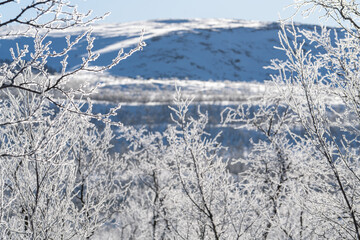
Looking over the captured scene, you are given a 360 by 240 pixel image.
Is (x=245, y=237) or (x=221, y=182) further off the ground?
(x=221, y=182)

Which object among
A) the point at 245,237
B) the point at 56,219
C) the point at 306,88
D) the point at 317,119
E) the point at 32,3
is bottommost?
the point at 245,237

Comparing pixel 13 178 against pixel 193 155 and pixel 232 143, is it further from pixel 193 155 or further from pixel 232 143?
pixel 232 143

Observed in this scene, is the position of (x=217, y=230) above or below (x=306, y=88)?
below

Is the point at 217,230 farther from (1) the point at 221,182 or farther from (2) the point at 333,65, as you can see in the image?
(2) the point at 333,65

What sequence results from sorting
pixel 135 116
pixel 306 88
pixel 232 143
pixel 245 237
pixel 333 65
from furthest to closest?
pixel 135 116 → pixel 232 143 → pixel 245 237 → pixel 333 65 → pixel 306 88

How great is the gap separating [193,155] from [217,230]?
1.57 m

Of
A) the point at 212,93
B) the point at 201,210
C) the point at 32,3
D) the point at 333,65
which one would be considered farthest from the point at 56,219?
the point at 212,93

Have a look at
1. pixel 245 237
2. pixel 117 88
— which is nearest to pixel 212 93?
pixel 117 88

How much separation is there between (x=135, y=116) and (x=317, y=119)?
11171 centimetres

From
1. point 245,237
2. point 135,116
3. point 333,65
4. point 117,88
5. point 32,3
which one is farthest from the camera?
point 117,88

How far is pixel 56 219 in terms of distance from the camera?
4.91m

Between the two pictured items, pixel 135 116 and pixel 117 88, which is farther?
pixel 117 88

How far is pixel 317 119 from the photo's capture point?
3877mm

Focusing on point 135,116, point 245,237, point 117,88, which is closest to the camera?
point 245,237
